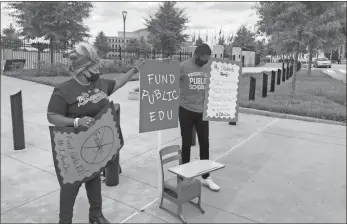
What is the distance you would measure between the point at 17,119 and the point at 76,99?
311 centimetres

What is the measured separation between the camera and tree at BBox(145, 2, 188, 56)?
1009 inches

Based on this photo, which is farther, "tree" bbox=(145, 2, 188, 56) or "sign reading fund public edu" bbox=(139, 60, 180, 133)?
"tree" bbox=(145, 2, 188, 56)

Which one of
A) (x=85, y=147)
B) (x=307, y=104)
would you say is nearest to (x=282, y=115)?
(x=307, y=104)

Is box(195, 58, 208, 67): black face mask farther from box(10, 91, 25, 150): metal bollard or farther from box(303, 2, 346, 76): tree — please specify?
box(303, 2, 346, 76): tree

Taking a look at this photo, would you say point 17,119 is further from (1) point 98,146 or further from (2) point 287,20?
(2) point 287,20

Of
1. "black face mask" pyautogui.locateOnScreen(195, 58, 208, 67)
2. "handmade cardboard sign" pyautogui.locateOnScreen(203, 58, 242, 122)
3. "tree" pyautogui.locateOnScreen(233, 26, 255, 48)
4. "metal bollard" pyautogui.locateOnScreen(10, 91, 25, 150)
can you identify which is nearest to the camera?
"black face mask" pyautogui.locateOnScreen(195, 58, 208, 67)

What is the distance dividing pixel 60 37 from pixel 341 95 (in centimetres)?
1437

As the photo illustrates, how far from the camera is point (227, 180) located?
4.41 metres

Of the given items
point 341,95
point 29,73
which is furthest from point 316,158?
point 29,73

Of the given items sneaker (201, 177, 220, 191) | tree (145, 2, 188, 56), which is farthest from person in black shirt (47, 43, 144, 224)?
tree (145, 2, 188, 56)

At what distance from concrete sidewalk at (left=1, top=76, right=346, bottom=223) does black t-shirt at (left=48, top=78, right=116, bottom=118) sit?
125 centimetres

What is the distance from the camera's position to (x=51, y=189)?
390 cm

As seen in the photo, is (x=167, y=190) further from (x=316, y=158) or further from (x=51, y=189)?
(x=316, y=158)

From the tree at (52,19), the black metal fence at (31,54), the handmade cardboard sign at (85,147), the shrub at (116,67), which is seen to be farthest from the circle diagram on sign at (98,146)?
the shrub at (116,67)
